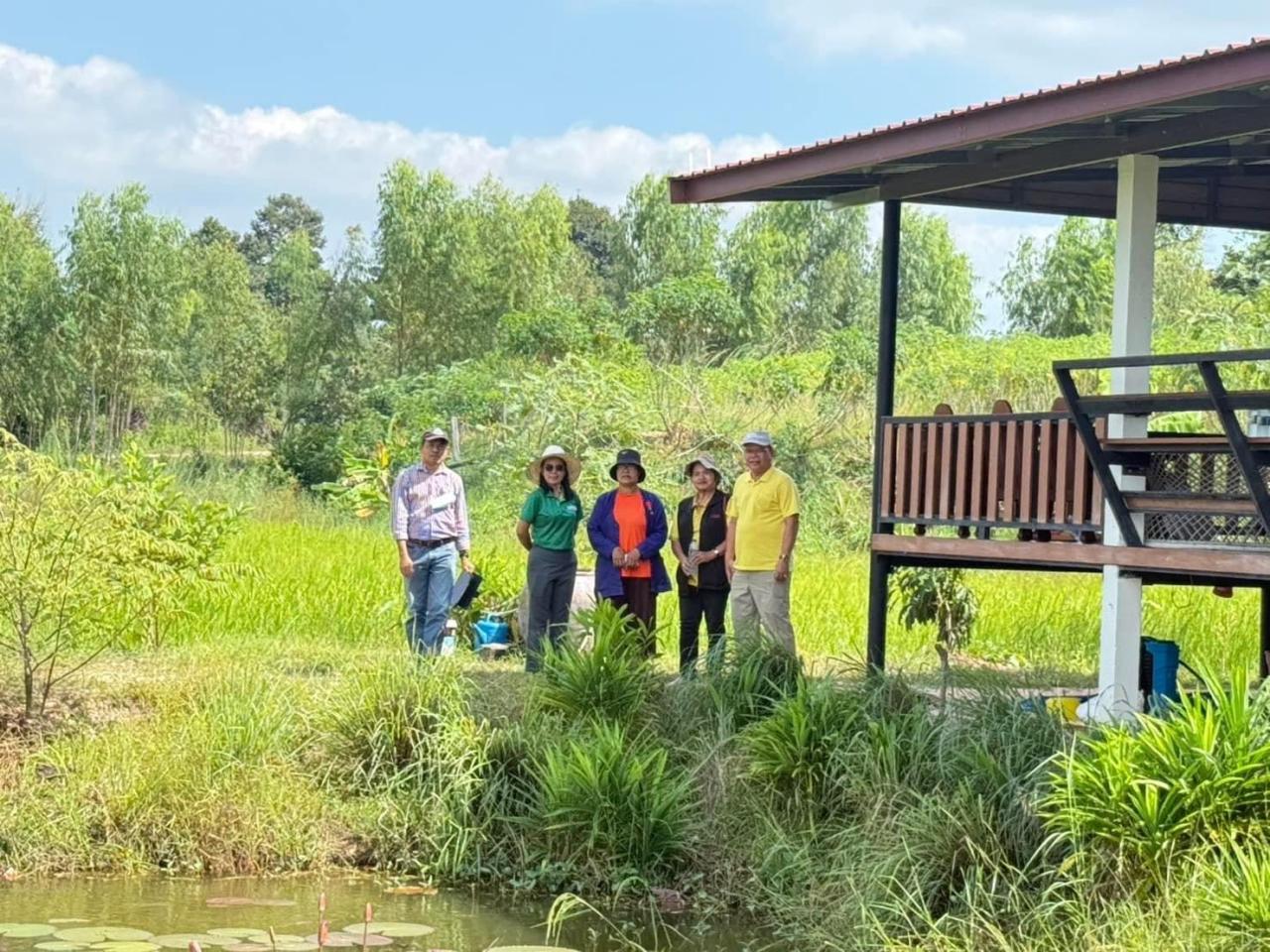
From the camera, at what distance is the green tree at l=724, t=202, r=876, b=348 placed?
160 ft

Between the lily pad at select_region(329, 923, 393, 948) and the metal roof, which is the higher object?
the metal roof

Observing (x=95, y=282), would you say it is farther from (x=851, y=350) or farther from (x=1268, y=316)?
(x=1268, y=316)

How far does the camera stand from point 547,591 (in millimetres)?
12062

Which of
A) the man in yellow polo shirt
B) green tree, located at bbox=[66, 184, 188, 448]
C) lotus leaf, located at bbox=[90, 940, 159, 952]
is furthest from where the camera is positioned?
green tree, located at bbox=[66, 184, 188, 448]

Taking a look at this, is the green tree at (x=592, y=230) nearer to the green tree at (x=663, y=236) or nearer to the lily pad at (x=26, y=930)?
the green tree at (x=663, y=236)

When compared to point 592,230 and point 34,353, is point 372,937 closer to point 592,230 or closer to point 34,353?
point 34,353

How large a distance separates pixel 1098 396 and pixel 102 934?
512 centimetres

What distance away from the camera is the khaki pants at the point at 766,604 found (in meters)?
11.2

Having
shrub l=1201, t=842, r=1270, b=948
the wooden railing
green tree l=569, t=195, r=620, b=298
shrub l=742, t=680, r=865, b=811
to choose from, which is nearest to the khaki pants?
the wooden railing

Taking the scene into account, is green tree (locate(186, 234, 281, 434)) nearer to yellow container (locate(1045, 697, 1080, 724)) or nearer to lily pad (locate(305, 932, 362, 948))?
yellow container (locate(1045, 697, 1080, 724))

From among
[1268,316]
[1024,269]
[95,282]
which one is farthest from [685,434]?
[1024,269]

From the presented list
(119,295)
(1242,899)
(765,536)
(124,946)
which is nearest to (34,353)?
(119,295)

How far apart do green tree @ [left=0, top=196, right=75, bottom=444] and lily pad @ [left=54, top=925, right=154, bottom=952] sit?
86.5 ft

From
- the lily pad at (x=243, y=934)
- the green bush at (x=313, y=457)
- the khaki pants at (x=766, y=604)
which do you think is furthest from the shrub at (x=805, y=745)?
the green bush at (x=313, y=457)
